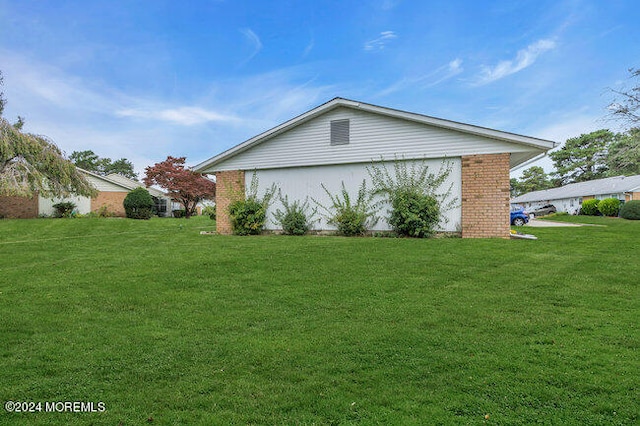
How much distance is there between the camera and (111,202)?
1074 inches

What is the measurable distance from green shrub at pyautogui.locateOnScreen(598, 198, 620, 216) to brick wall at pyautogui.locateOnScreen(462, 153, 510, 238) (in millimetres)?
25817

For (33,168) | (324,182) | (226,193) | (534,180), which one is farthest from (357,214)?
(534,180)

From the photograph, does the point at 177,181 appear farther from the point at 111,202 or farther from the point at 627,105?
the point at 627,105

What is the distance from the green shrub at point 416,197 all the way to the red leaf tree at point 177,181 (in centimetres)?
2601

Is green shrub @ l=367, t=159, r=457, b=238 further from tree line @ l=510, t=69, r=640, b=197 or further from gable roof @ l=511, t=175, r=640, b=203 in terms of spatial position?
gable roof @ l=511, t=175, r=640, b=203

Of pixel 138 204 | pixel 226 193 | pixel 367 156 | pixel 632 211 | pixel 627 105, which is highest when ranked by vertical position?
pixel 627 105

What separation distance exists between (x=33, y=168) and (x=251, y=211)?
14.1 m

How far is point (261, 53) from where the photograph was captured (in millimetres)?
14180

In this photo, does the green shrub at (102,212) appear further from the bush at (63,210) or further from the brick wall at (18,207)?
the brick wall at (18,207)

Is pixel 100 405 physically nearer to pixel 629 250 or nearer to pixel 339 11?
pixel 629 250

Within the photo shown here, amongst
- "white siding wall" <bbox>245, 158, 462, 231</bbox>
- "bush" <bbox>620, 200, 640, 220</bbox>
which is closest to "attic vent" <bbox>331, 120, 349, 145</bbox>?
"white siding wall" <bbox>245, 158, 462, 231</bbox>

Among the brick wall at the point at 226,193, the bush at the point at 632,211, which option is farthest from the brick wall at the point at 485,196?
the bush at the point at 632,211

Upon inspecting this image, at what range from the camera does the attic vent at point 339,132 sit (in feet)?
39.4

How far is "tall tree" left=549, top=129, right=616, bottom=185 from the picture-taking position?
4497 cm
